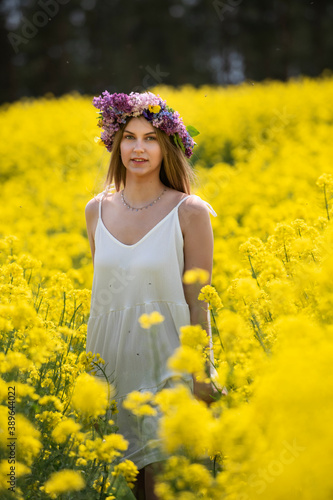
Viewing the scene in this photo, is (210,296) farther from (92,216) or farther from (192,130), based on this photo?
(192,130)

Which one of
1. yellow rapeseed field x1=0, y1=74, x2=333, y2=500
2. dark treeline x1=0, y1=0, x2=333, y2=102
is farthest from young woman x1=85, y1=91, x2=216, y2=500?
dark treeline x1=0, y1=0, x2=333, y2=102

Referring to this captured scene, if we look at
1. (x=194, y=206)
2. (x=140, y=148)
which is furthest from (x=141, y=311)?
(x=140, y=148)

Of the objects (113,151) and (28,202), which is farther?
(28,202)

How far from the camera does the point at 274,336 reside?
2.28 m

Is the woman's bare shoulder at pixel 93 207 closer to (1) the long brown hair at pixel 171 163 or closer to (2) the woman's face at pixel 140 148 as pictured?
(1) the long brown hair at pixel 171 163

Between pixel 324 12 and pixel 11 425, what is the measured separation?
31256 mm

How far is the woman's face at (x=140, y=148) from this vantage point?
2828 mm

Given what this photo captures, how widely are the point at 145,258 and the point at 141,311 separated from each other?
0.23m

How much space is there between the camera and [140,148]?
2.82 m

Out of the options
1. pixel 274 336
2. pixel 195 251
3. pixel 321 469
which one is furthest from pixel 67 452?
pixel 321 469

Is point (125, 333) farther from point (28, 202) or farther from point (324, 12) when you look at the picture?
point (324, 12)

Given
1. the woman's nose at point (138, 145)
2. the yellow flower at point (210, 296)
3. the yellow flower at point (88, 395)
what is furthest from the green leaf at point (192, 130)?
the yellow flower at point (88, 395)

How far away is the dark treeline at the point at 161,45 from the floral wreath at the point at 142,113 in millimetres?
23491

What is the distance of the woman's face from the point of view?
283cm
